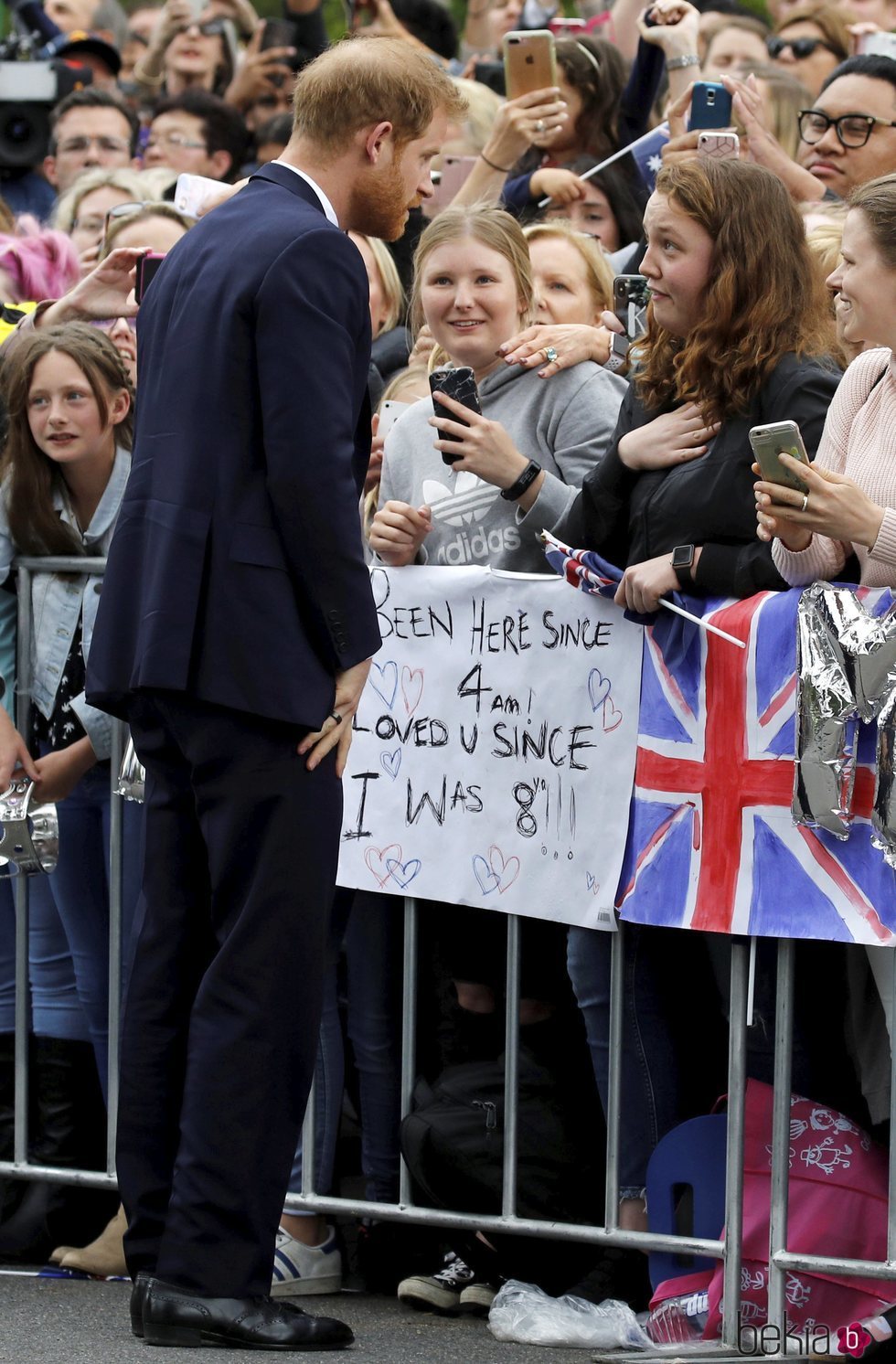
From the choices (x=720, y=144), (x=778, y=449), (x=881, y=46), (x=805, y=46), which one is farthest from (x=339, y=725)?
(x=805, y=46)

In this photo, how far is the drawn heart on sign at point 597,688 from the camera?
3941 millimetres

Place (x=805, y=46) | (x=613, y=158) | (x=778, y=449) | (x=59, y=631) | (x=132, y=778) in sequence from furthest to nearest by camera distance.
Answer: (x=805, y=46), (x=613, y=158), (x=59, y=631), (x=132, y=778), (x=778, y=449)

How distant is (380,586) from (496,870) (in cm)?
69

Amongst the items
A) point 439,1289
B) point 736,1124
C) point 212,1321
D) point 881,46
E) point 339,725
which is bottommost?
point 439,1289

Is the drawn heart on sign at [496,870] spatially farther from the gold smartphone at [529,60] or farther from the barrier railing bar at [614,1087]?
the gold smartphone at [529,60]

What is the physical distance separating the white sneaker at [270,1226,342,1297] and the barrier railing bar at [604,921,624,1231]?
0.75m

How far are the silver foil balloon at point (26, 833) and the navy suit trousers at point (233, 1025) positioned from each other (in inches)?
34.9

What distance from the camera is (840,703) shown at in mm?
3416

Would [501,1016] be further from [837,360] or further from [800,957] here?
[837,360]

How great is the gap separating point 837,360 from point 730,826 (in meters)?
1.03

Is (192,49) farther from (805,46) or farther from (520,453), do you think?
(520,453)

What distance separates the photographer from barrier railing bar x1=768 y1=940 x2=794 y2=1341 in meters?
3.60

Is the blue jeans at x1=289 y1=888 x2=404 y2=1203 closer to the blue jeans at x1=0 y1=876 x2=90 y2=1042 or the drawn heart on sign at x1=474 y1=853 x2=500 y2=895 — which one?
the drawn heart on sign at x1=474 y1=853 x2=500 y2=895
